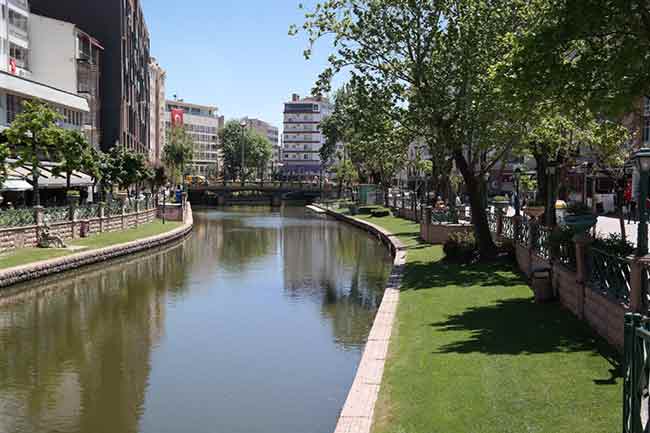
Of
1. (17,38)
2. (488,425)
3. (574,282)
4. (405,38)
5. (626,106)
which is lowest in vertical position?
(488,425)

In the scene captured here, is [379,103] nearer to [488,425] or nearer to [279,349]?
[279,349]

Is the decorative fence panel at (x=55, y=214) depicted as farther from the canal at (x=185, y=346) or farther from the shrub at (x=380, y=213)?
the shrub at (x=380, y=213)

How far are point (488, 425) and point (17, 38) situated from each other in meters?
55.7

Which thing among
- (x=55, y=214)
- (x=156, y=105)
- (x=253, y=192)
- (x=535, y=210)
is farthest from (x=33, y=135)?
(x=156, y=105)

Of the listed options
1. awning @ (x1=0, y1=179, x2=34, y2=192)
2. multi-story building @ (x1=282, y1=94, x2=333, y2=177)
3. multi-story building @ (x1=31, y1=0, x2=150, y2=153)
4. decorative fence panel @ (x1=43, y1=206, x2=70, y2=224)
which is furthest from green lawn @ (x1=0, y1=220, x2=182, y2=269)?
multi-story building @ (x1=282, y1=94, x2=333, y2=177)

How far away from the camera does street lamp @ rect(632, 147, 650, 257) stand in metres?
12.3

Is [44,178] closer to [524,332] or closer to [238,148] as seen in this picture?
[524,332]

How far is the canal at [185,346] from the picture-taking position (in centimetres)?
1341

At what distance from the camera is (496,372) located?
11.6 meters

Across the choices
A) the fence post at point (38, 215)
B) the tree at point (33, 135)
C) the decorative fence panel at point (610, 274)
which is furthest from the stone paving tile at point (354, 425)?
the tree at point (33, 135)

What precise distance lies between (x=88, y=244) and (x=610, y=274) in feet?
94.5

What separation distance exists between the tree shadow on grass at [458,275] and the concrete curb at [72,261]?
1408 cm

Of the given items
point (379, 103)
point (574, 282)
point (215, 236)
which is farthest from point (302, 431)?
point (215, 236)

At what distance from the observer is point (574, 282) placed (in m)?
15.5
